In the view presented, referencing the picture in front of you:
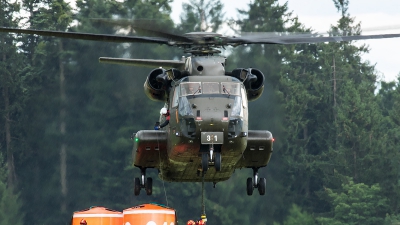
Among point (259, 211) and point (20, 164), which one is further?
point (20, 164)

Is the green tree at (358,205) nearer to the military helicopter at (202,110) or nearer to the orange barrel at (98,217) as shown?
Answer: the military helicopter at (202,110)

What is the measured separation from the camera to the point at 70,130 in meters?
44.0

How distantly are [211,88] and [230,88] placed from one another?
18.1 inches

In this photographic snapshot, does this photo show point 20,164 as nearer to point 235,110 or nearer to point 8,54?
point 8,54

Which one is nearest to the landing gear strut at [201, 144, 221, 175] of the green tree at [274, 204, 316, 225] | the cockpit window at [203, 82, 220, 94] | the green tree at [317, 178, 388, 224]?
the cockpit window at [203, 82, 220, 94]

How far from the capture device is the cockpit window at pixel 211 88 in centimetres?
2520

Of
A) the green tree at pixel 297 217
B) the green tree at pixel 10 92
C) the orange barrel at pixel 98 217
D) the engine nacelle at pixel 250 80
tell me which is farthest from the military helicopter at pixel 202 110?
the green tree at pixel 10 92

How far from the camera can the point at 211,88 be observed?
25266 mm

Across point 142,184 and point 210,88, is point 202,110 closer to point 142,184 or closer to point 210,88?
point 210,88

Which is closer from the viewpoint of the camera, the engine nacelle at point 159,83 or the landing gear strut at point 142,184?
the engine nacelle at point 159,83

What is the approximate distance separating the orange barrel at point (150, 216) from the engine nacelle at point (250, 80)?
3.58 meters

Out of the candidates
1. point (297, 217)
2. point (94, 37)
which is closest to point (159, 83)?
point (94, 37)

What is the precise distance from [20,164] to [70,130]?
4.12m

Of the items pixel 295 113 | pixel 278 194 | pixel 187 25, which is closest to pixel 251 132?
pixel 187 25
